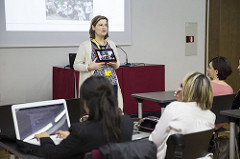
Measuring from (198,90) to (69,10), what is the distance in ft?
12.2

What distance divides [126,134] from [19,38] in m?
3.60

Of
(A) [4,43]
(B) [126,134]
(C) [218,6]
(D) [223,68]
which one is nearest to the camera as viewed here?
(B) [126,134]

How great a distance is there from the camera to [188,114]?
2047 mm

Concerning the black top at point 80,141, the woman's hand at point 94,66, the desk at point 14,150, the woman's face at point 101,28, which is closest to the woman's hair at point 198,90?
the black top at point 80,141

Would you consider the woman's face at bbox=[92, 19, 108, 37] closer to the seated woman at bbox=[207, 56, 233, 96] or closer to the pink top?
the seated woman at bbox=[207, 56, 233, 96]

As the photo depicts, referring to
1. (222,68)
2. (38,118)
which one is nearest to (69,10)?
(222,68)

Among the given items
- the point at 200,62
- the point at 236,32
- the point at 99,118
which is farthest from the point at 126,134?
the point at 236,32

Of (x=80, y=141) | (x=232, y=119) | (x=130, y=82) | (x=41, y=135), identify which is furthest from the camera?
(x=130, y=82)

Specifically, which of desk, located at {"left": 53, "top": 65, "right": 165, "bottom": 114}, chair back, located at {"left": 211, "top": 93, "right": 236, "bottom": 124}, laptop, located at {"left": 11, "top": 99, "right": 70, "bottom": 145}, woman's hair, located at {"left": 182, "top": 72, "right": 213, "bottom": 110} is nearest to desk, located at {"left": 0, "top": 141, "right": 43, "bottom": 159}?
laptop, located at {"left": 11, "top": 99, "right": 70, "bottom": 145}

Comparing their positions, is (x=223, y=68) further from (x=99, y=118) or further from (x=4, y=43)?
(x=4, y=43)

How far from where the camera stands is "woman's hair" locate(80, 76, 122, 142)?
167 cm

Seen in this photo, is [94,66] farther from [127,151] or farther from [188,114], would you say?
[127,151]

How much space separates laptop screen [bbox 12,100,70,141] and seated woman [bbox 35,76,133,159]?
A: 0.24 m

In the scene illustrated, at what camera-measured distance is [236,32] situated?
7.32 m
